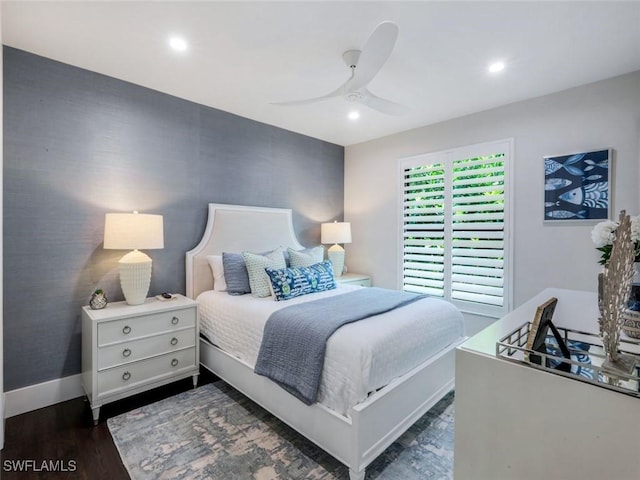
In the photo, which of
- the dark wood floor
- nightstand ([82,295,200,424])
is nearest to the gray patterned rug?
the dark wood floor

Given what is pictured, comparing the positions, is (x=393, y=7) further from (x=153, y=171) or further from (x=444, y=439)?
(x=444, y=439)

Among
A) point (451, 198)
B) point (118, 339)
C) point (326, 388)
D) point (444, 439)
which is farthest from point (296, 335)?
point (451, 198)

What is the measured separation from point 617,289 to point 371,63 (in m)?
1.64

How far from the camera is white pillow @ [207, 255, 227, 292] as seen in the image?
315 centimetres

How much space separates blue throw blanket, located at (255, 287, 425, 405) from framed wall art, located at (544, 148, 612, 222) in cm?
181

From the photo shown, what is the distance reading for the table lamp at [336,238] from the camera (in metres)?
4.25

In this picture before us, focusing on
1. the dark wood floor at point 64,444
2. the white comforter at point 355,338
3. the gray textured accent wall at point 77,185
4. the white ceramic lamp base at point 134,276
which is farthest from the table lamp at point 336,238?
the dark wood floor at point 64,444

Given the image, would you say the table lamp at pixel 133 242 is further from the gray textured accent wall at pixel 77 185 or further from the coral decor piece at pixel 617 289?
the coral decor piece at pixel 617 289

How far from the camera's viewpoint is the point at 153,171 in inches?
116

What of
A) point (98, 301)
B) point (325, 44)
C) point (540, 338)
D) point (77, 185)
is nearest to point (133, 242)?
point (98, 301)

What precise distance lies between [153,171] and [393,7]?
7.83 ft

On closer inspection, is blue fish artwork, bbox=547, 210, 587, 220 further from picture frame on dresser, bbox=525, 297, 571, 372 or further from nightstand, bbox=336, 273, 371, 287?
picture frame on dresser, bbox=525, 297, 571, 372

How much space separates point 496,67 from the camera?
2.49 m

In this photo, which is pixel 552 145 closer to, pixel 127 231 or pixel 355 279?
pixel 355 279
